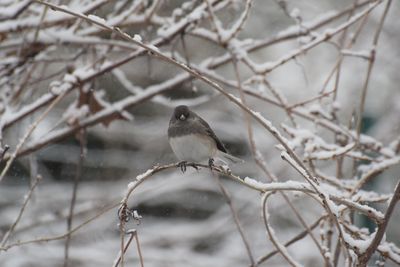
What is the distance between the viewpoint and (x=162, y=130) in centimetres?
948

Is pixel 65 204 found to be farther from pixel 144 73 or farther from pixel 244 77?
pixel 244 77

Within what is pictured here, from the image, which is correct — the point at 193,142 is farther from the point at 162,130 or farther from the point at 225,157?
the point at 162,130

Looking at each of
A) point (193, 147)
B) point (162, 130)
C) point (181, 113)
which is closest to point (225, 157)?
point (193, 147)

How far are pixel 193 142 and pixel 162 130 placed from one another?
6.28 metres

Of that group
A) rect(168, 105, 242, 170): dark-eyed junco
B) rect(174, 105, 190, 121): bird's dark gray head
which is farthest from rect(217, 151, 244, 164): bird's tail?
rect(174, 105, 190, 121): bird's dark gray head

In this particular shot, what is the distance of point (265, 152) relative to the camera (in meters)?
9.00

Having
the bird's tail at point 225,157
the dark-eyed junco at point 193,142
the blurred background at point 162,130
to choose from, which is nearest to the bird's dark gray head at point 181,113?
the dark-eyed junco at point 193,142

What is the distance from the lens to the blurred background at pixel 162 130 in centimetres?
331

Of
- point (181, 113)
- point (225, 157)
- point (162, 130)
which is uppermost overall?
point (162, 130)

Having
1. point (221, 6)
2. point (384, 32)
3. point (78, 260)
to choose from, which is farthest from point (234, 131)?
point (221, 6)

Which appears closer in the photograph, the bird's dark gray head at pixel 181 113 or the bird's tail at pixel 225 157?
the bird's tail at pixel 225 157

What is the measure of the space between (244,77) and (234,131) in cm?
139

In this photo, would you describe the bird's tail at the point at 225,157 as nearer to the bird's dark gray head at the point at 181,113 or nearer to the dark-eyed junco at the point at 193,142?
the dark-eyed junco at the point at 193,142

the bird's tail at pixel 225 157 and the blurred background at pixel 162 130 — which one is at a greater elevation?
the blurred background at pixel 162 130
